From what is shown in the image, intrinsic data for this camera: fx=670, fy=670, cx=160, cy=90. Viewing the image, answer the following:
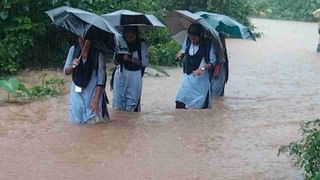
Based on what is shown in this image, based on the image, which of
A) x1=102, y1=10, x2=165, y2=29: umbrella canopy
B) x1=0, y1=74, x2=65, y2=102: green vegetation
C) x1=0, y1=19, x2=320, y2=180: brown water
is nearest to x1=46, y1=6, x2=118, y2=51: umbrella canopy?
x1=102, y1=10, x2=165, y2=29: umbrella canopy

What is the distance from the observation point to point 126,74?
367 inches

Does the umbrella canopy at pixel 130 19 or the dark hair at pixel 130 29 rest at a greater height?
the umbrella canopy at pixel 130 19

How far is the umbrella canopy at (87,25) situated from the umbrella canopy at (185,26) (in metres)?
1.68

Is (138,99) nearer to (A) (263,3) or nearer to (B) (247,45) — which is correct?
(B) (247,45)

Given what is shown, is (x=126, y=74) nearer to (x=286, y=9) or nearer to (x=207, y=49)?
(x=207, y=49)

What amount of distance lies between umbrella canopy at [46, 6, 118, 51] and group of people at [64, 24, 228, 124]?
12 centimetres

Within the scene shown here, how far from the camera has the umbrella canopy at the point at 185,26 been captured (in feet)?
30.7

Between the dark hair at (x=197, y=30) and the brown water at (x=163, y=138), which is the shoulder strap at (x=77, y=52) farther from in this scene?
the dark hair at (x=197, y=30)

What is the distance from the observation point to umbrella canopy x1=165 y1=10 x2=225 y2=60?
368 inches

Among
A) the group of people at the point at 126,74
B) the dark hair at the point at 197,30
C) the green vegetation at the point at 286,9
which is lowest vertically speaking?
the green vegetation at the point at 286,9

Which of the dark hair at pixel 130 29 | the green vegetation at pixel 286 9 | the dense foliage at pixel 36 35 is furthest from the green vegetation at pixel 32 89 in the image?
the green vegetation at pixel 286 9

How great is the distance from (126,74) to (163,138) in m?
1.55

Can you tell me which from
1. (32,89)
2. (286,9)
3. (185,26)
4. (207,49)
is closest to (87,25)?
(207,49)

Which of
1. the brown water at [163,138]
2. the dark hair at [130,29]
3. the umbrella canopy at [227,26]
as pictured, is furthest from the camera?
the umbrella canopy at [227,26]
